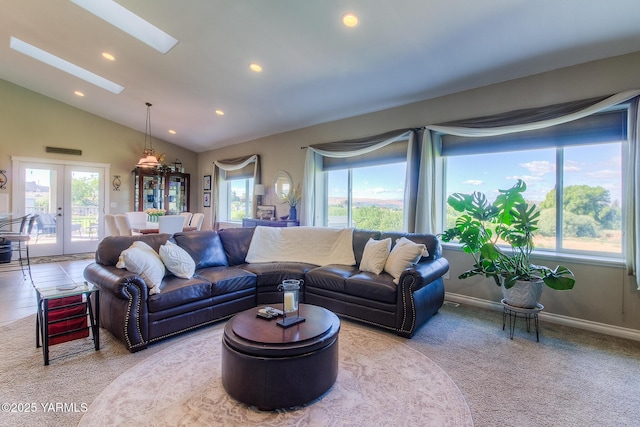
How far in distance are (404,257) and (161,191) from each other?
7258 millimetres

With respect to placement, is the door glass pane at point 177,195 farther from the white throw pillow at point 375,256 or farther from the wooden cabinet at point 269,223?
the white throw pillow at point 375,256

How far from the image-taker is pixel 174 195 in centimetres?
835

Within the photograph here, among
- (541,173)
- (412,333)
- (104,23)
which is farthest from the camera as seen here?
(104,23)

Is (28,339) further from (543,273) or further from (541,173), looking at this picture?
(541,173)

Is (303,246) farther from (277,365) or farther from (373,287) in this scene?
(277,365)

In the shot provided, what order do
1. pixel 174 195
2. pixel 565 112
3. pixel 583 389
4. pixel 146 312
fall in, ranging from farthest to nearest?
pixel 174 195
pixel 565 112
pixel 146 312
pixel 583 389

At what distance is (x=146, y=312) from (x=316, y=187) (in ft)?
12.1

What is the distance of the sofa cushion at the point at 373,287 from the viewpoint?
2.99 metres

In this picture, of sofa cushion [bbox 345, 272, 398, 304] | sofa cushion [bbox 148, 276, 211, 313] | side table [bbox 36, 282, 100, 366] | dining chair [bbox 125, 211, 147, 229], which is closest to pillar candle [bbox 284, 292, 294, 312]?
sofa cushion [bbox 345, 272, 398, 304]

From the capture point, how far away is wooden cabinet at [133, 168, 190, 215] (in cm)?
788

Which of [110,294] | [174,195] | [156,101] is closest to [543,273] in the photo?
[110,294]

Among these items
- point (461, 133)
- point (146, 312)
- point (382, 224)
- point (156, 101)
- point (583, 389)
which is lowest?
point (583, 389)

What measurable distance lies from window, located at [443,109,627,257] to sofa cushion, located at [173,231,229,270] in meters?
3.59

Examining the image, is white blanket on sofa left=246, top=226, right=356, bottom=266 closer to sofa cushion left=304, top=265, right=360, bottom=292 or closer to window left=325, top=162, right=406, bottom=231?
sofa cushion left=304, top=265, right=360, bottom=292
